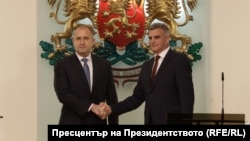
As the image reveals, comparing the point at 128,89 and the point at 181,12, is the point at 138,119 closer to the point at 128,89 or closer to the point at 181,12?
the point at 128,89

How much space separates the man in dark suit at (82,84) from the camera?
158 inches

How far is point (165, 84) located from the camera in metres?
3.94

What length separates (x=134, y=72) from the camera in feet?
16.4

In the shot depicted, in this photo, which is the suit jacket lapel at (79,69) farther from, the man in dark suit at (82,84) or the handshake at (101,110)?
the handshake at (101,110)

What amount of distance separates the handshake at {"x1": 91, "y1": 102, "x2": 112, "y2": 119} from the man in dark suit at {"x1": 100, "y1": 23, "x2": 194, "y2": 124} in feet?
0.08

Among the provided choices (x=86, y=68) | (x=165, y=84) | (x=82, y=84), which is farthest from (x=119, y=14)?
(x=165, y=84)

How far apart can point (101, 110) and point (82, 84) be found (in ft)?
0.94

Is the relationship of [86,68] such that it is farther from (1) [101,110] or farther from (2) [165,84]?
(2) [165,84]

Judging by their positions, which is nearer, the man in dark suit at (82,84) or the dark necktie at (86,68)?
the man in dark suit at (82,84)

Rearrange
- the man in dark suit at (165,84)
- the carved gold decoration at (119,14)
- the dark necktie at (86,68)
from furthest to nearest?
the carved gold decoration at (119,14)
the dark necktie at (86,68)
the man in dark suit at (165,84)

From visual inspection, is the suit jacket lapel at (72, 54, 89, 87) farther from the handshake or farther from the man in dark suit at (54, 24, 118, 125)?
the handshake

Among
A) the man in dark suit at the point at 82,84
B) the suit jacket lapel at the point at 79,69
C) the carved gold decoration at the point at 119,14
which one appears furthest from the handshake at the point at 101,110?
the carved gold decoration at the point at 119,14

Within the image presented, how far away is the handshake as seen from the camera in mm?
4004

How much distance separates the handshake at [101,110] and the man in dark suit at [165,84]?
0.08ft
